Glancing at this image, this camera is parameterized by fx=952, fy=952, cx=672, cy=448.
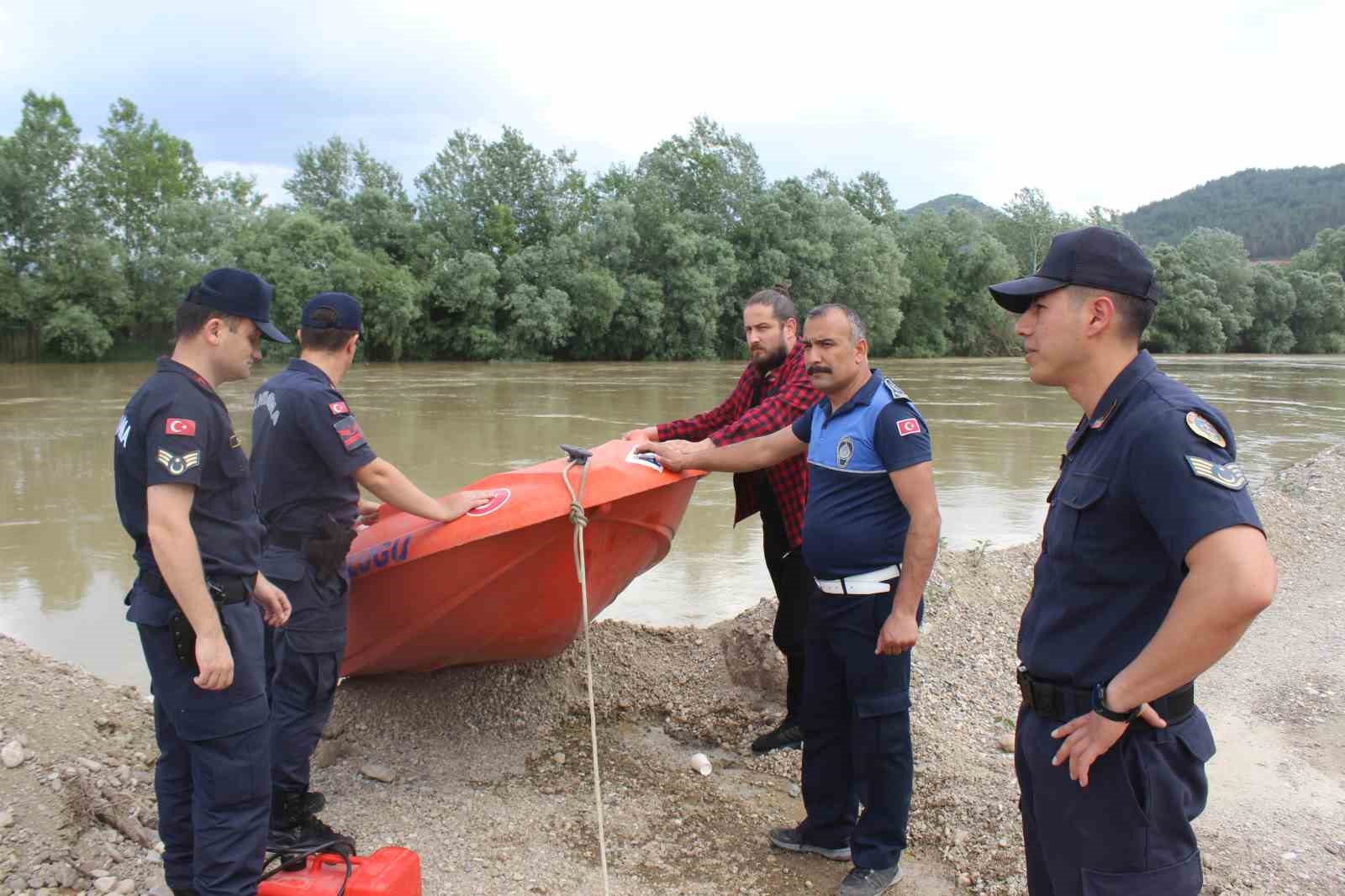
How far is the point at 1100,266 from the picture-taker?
1.76 meters

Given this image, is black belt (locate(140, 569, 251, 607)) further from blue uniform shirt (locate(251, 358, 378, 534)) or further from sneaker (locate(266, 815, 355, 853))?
sneaker (locate(266, 815, 355, 853))

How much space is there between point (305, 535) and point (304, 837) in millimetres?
947

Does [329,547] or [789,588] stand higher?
[329,547]

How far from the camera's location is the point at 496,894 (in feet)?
9.32

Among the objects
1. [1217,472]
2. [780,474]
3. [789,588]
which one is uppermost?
[1217,472]

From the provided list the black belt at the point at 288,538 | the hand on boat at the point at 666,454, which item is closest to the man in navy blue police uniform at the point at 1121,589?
the hand on boat at the point at 666,454

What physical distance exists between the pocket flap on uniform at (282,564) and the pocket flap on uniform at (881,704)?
180 cm

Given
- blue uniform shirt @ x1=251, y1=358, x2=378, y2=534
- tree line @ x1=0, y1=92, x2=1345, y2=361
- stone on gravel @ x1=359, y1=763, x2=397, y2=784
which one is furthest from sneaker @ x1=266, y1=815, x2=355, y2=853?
tree line @ x1=0, y1=92, x2=1345, y2=361

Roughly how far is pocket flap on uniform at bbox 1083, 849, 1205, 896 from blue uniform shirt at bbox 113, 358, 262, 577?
2.14 metres

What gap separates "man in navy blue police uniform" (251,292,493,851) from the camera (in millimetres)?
3025

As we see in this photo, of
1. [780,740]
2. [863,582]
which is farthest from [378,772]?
[863,582]

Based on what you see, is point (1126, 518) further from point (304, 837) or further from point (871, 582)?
point (304, 837)

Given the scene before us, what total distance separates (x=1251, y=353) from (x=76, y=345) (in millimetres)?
59043

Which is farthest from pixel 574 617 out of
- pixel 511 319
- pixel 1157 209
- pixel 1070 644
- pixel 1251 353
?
pixel 1157 209
